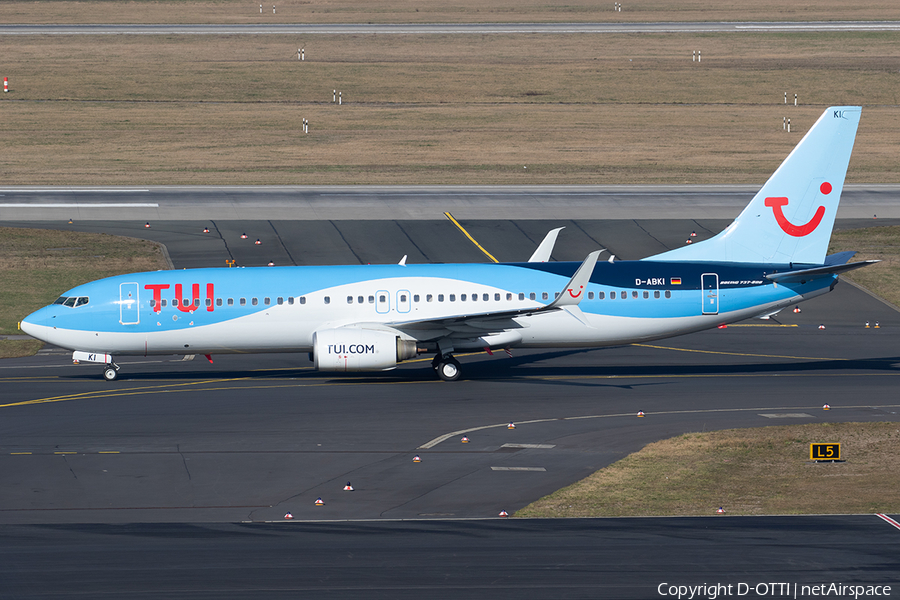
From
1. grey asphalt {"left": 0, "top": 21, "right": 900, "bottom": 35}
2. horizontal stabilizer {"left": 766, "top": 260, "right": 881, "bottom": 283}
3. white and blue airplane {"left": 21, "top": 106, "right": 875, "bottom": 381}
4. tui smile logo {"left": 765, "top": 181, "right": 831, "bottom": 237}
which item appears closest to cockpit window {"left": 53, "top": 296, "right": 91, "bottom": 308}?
white and blue airplane {"left": 21, "top": 106, "right": 875, "bottom": 381}

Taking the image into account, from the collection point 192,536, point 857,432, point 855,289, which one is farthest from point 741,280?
point 192,536

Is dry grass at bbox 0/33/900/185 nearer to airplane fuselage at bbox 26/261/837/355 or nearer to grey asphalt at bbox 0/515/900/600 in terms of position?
airplane fuselage at bbox 26/261/837/355

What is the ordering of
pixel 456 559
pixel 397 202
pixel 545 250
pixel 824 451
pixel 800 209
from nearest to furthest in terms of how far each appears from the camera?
pixel 456 559 < pixel 824 451 < pixel 800 209 < pixel 545 250 < pixel 397 202

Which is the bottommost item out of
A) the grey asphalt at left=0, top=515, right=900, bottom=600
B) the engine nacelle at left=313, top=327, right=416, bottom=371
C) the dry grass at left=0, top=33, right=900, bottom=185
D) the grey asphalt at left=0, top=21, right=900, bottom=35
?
the grey asphalt at left=0, top=515, right=900, bottom=600

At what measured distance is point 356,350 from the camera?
3575cm

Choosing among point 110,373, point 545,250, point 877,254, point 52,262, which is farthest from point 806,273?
point 52,262

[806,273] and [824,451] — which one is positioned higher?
[806,273]

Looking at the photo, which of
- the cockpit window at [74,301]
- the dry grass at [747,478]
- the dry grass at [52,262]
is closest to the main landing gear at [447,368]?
the dry grass at [747,478]

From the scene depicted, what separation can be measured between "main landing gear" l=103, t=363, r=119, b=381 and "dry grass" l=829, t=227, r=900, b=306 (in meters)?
34.7

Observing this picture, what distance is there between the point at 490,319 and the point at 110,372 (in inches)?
555

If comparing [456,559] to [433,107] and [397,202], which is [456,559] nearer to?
[397,202]

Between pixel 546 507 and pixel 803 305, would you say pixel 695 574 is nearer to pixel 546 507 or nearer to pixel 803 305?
pixel 546 507

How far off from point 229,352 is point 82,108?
64.6 meters

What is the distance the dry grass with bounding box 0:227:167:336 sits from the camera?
159 feet
